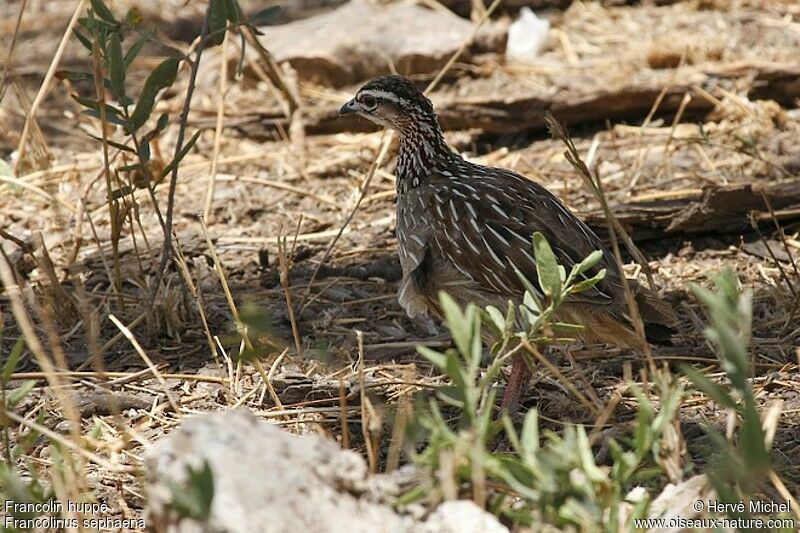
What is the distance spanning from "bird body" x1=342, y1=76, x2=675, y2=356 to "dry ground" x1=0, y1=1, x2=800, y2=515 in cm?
42

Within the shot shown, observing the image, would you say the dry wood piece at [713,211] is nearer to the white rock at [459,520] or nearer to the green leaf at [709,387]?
the green leaf at [709,387]

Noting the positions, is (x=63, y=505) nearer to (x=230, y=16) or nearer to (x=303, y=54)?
(x=230, y=16)

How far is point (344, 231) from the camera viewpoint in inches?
259

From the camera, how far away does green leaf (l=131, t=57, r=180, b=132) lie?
4941 mm

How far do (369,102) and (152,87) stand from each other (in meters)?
1.21

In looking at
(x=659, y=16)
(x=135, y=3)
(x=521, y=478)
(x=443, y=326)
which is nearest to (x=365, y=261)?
(x=443, y=326)

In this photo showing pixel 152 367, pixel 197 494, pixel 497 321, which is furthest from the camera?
pixel 152 367

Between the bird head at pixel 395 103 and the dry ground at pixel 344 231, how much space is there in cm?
73

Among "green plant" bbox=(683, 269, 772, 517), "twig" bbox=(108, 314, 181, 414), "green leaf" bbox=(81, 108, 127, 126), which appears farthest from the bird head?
"green plant" bbox=(683, 269, 772, 517)

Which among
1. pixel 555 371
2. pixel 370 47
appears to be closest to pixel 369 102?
pixel 555 371

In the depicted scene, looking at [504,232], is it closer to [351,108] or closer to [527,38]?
[351,108]

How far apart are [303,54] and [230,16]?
333 cm

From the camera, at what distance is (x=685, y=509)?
3.18 m

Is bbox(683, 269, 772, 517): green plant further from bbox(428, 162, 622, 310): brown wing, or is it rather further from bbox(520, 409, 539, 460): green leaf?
bbox(428, 162, 622, 310): brown wing
